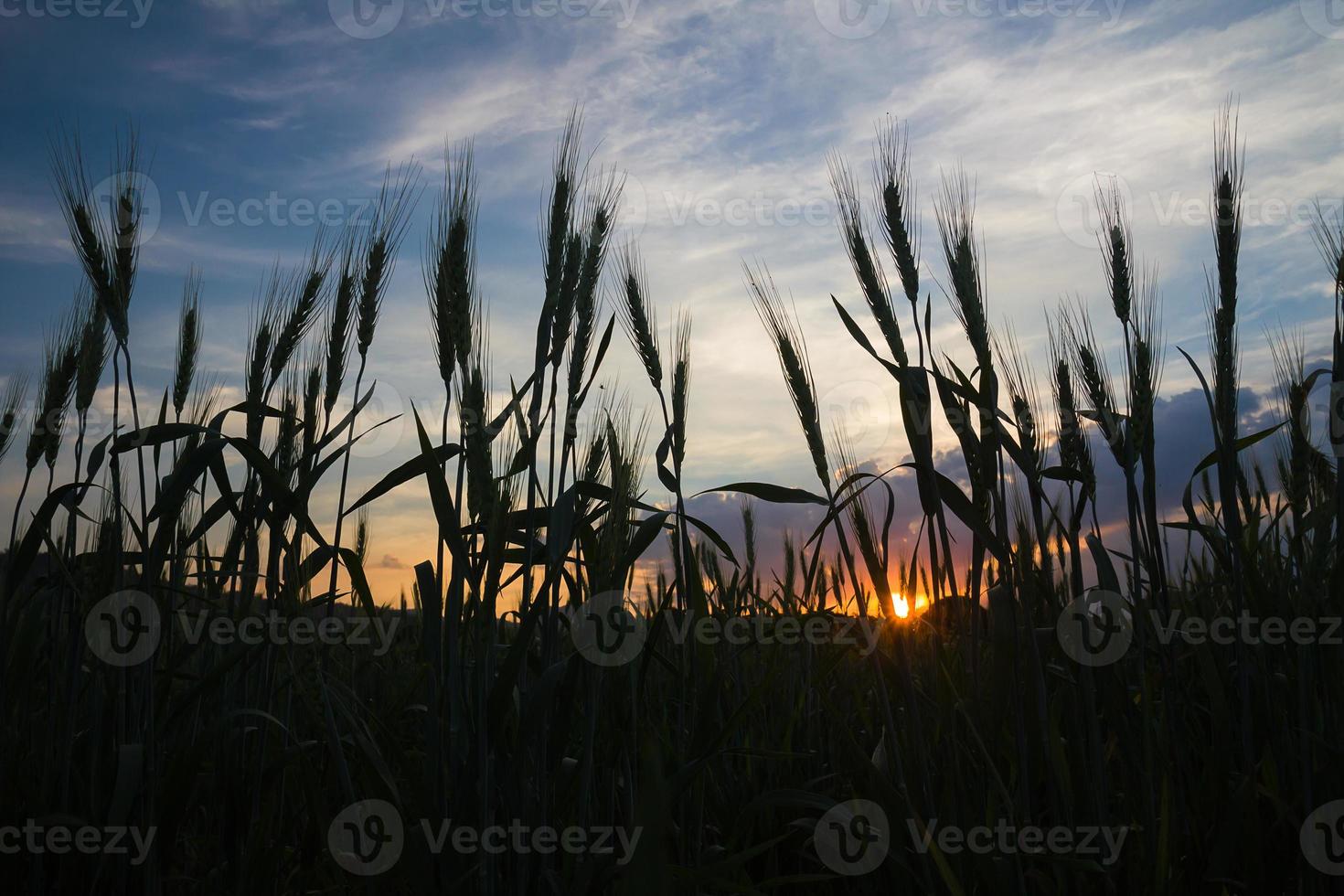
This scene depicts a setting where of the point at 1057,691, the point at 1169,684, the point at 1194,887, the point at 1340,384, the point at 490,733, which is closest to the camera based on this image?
the point at 490,733

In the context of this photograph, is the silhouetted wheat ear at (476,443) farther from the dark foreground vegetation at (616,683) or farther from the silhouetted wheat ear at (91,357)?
the silhouetted wheat ear at (91,357)

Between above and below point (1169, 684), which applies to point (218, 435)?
above

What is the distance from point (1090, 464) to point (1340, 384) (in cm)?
65

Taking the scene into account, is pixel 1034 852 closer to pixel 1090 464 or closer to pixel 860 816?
pixel 860 816

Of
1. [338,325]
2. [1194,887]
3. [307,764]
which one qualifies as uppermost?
[338,325]

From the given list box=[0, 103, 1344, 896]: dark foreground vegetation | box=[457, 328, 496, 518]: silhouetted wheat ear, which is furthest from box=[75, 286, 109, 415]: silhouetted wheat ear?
box=[457, 328, 496, 518]: silhouetted wheat ear

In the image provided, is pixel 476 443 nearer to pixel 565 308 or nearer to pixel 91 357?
pixel 565 308

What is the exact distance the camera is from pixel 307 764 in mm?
1949

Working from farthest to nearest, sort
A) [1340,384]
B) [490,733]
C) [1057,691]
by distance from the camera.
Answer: [1057,691], [1340,384], [490,733]

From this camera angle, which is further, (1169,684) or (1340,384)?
(1340,384)

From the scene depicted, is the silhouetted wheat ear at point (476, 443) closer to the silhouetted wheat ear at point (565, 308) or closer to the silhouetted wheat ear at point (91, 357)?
the silhouetted wheat ear at point (565, 308)

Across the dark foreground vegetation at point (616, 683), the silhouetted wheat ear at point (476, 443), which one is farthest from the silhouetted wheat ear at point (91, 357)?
the silhouetted wheat ear at point (476, 443)

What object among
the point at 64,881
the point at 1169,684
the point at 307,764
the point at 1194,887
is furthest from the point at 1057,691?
the point at 64,881

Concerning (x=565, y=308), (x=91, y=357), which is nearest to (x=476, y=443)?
(x=565, y=308)
